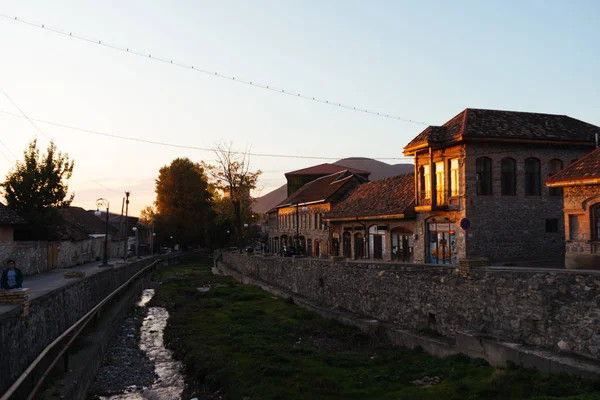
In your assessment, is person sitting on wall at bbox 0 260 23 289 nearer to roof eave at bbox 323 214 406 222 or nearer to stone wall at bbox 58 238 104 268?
roof eave at bbox 323 214 406 222

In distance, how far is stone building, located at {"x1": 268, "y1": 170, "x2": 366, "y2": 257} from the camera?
44084 millimetres

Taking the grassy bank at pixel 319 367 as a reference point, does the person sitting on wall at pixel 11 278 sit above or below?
above

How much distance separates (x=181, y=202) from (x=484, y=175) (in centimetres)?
5981

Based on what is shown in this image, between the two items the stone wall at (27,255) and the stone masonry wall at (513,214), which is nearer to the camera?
the stone masonry wall at (513,214)

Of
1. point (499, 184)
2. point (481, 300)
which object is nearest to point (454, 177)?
point (499, 184)

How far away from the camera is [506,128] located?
2589 centimetres

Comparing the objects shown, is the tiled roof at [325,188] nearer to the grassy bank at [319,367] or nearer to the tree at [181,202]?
the grassy bank at [319,367]

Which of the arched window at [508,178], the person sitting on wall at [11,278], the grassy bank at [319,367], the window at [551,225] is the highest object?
the arched window at [508,178]

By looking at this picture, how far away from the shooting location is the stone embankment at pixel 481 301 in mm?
11711

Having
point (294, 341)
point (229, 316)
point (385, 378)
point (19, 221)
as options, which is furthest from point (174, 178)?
point (385, 378)

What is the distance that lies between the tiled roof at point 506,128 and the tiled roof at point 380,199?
3753 millimetres

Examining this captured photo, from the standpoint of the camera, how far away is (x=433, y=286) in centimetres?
1695

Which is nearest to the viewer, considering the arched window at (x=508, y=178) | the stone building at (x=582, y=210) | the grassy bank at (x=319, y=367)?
the grassy bank at (x=319, y=367)

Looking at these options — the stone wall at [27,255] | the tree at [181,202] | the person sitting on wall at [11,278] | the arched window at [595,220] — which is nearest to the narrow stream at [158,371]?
the person sitting on wall at [11,278]
